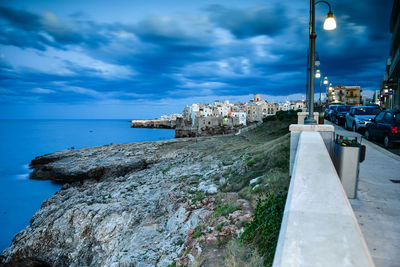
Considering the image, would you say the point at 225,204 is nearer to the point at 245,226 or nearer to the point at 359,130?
the point at 245,226

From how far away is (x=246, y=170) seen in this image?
9.45 metres

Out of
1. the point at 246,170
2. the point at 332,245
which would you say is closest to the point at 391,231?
the point at 332,245

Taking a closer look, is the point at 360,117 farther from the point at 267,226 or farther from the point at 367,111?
the point at 267,226

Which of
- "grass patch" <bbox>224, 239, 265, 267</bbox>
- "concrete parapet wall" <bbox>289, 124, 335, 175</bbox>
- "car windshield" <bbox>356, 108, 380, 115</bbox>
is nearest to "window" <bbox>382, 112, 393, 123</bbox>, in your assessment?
"car windshield" <bbox>356, 108, 380, 115</bbox>

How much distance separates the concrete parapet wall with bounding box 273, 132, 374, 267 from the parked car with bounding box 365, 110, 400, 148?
1078 centimetres

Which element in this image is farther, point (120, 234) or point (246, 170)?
point (246, 170)

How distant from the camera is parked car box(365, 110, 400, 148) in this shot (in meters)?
10.4

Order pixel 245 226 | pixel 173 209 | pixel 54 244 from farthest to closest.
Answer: pixel 54 244, pixel 173 209, pixel 245 226

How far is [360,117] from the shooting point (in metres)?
15.8

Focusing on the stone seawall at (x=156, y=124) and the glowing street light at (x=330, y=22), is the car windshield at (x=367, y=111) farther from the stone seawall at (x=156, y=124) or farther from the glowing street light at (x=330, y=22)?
the stone seawall at (x=156, y=124)

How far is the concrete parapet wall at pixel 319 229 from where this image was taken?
1.45 meters

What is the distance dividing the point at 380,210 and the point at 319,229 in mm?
3479

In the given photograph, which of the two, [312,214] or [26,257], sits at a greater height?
[312,214]

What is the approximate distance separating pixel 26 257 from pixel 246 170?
11215 millimetres
